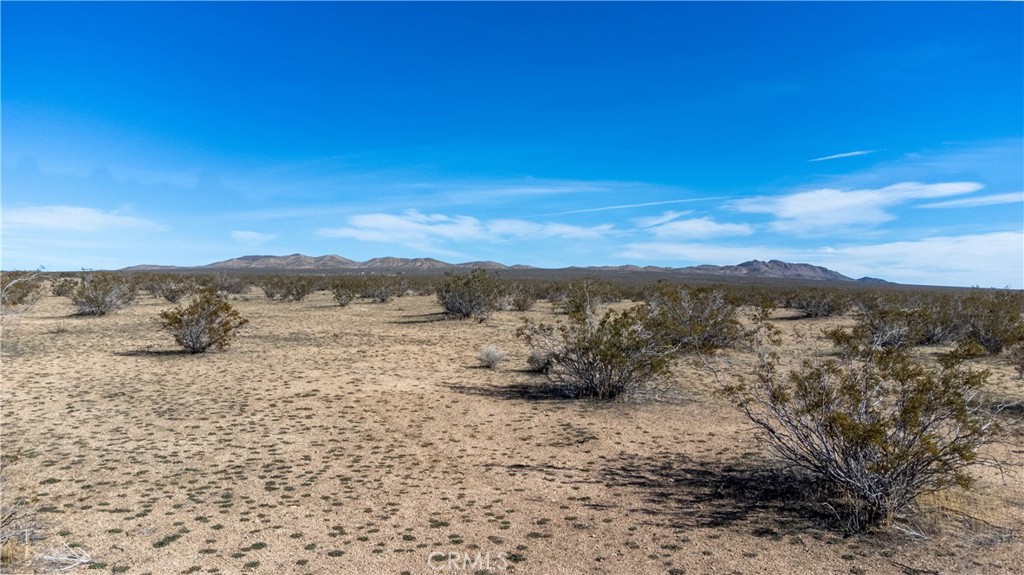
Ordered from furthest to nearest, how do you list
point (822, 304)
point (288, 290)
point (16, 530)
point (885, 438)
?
1. point (288, 290)
2. point (822, 304)
3. point (885, 438)
4. point (16, 530)

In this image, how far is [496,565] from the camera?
5.49 metres

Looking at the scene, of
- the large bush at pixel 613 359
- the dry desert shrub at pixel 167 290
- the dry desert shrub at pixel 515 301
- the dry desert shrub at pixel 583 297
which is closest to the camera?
the large bush at pixel 613 359

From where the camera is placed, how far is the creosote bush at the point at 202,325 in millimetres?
17516

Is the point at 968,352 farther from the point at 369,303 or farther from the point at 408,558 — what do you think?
the point at 369,303

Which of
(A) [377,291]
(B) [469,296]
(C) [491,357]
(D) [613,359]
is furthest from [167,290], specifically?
(D) [613,359]

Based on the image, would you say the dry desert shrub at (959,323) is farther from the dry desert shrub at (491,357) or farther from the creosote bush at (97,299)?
the creosote bush at (97,299)

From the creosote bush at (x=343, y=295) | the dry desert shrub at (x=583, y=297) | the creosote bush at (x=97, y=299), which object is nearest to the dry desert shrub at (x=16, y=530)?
the dry desert shrub at (x=583, y=297)

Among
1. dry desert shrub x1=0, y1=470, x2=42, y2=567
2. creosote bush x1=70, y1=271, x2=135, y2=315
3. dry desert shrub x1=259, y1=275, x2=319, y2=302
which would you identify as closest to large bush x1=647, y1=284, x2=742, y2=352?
dry desert shrub x1=0, y1=470, x2=42, y2=567

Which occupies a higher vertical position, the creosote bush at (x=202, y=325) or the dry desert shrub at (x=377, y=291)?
the dry desert shrub at (x=377, y=291)

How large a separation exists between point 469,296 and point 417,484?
66.4 ft

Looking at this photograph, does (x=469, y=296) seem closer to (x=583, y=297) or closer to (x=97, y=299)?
(x=583, y=297)

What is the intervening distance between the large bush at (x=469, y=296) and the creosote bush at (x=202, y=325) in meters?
11.6

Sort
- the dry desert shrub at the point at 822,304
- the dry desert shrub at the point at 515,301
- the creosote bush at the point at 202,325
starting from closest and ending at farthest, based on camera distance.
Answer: the creosote bush at the point at 202,325 < the dry desert shrub at the point at 822,304 < the dry desert shrub at the point at 515,301

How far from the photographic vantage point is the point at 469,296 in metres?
27.7
